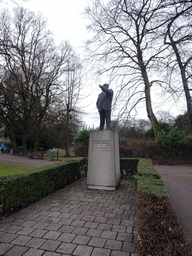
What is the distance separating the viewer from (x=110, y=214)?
180 inches

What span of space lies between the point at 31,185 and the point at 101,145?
115 inches

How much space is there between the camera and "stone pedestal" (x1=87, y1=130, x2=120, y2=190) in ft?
22.7

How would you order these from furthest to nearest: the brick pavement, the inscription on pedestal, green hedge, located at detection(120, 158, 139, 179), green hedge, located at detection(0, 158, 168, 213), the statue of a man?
green hedge, located at detection(120, 158, 139, 179) < the statue of a man < the inscription on pedestal < green hedge, located at detection(0, 158, 168, 213) < the brick pavement

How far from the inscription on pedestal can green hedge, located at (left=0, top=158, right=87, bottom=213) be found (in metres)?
1.60

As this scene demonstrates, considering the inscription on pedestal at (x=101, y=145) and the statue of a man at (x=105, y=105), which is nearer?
the inscription on pedestal at (x=101, y=145)

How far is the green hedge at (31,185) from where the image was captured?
451cm

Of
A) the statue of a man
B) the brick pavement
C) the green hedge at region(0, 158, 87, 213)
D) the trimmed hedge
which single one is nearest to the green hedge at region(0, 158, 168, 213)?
the green hedge at region(0, 158, 87, 213)

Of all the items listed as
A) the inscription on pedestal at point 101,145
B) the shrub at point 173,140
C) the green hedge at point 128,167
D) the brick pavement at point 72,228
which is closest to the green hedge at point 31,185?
the brick pavement at point 72,228

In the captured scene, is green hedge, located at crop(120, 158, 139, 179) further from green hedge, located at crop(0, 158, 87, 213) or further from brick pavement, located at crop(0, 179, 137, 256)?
brick pavement, located at crop(0, 179, 137, 256)

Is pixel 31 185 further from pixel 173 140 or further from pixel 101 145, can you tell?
pixel 173 140

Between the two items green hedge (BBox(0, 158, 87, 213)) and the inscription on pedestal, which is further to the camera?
the inscription on pedestal

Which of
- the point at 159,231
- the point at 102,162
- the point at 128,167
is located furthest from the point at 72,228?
the point at 128,167

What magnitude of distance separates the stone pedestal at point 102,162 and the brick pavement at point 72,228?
108 centimetres

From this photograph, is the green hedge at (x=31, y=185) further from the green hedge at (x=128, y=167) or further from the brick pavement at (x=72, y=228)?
the green hedge at (x=128, y=167)
